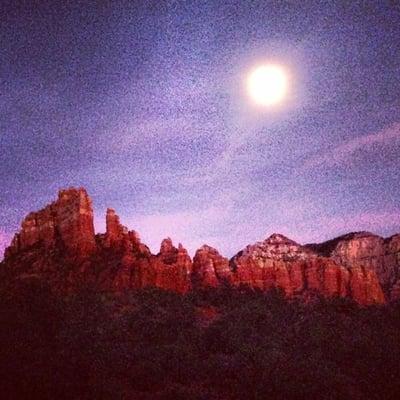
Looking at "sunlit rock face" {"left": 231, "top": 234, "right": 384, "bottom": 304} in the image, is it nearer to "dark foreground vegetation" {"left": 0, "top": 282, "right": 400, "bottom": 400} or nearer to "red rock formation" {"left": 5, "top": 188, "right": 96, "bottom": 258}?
"red rock formation" {"left": 5, "top": 188, "right": 96, "bottom": 258}

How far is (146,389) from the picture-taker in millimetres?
22656

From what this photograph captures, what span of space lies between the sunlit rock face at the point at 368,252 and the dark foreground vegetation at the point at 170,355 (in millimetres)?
93625

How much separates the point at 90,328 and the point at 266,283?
5298 cm

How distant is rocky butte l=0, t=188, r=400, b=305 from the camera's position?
5278 centimetres

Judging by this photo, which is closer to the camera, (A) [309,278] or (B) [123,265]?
(B) [123,265]

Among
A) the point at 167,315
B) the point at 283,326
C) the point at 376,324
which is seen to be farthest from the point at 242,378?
the point at 376,324

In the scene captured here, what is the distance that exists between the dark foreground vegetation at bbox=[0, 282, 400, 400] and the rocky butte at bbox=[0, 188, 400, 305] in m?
9.94

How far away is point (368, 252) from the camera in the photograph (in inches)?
5472

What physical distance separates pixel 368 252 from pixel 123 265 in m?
104

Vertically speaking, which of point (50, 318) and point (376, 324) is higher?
point (50, 318)

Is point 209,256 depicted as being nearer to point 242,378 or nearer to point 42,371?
point 242,378

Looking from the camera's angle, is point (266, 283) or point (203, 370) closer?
point (203, 370)

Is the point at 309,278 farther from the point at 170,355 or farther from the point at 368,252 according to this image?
the point at 368,252

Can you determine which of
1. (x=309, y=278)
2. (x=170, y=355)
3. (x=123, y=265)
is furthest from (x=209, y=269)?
(x=170, y=355)
